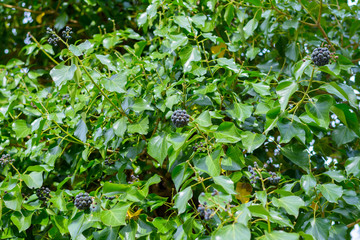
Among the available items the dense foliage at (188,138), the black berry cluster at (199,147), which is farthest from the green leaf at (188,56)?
the black berry cluster at (199,147)

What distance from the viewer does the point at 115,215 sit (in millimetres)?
1416

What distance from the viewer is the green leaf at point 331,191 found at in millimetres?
1465

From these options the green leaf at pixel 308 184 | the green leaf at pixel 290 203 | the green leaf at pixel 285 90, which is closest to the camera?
the green leaf at pixel 290 203

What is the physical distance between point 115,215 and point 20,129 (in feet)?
2.74

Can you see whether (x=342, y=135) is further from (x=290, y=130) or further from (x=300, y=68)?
(x=300, y=68)

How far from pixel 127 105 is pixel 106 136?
0.15m

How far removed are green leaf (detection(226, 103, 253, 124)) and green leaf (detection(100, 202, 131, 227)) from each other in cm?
54

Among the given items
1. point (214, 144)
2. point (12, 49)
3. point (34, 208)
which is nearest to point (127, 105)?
point (214, 144)

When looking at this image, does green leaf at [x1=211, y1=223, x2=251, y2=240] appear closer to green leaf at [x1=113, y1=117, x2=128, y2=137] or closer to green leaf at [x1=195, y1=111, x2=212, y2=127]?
green leaf at [x1=195, y1=111, x2=212, y2=127]

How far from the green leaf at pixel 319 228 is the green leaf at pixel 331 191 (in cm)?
11

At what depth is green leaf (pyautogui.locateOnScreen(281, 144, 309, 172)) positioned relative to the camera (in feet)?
5.43

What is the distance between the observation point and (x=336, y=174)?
63.8 inches

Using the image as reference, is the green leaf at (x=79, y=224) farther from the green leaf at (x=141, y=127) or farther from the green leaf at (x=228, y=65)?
the green leaf at (x=228, y=65)

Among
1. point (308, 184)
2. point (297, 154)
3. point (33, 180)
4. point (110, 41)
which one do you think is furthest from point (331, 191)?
point (110, 41)
